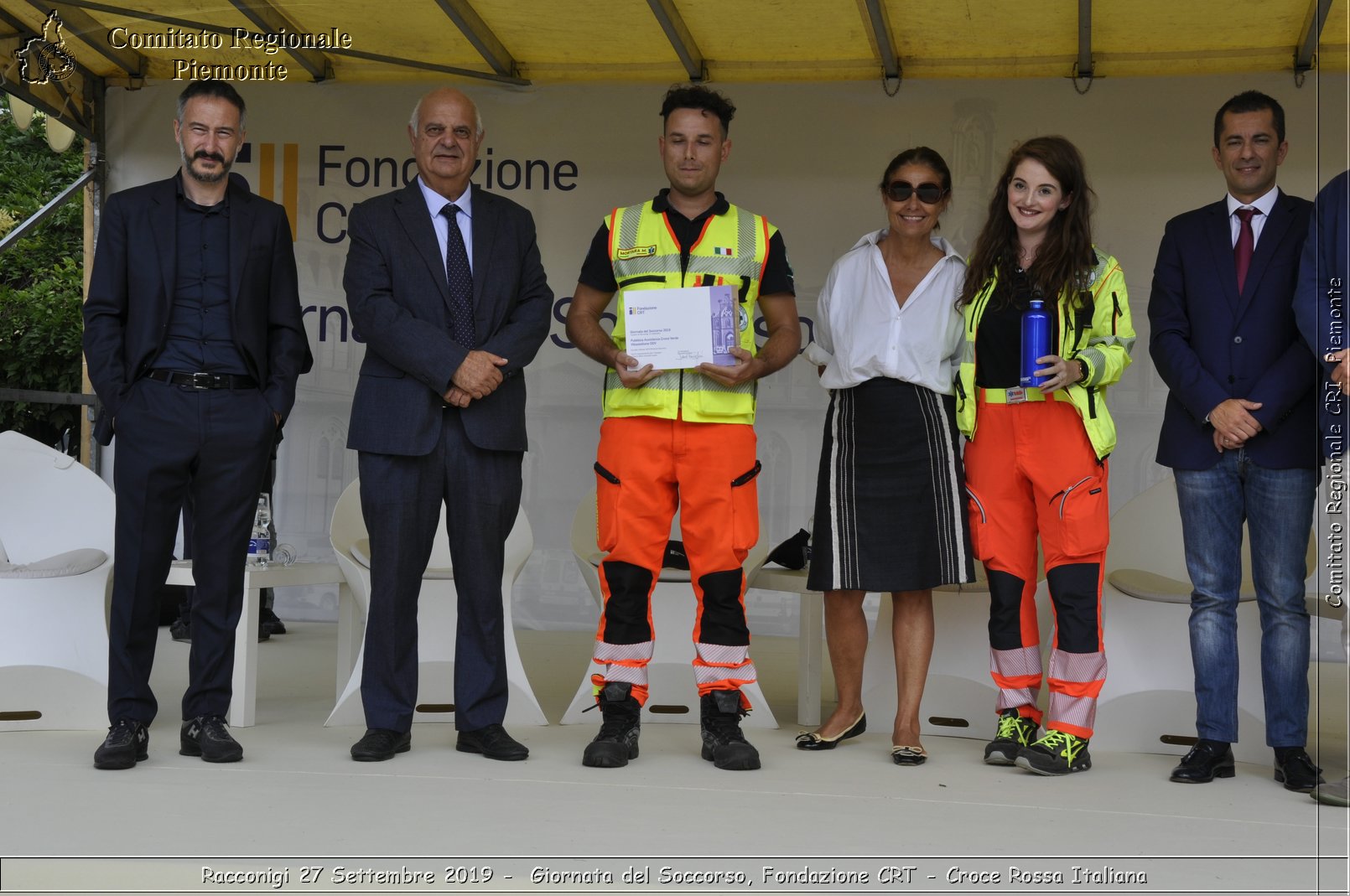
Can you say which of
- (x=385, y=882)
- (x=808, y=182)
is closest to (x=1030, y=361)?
(x=385, y=882)

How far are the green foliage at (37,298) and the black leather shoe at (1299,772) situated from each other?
11.8 meters

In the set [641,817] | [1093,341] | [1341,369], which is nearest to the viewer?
[641,817]

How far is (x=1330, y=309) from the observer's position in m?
3.33

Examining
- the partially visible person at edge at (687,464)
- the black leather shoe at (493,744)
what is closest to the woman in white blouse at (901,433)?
the partially visible person at edge at (687,464)

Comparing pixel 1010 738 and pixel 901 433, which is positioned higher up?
pixel 901 433

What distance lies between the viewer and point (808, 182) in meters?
7.01

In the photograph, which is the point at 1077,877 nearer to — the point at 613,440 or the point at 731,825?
the point at 731,825

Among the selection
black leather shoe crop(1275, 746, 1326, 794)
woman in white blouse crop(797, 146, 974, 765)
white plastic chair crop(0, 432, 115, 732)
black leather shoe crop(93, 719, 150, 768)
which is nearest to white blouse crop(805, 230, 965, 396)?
woman in white blouse crop(797, 146, 974, 765)

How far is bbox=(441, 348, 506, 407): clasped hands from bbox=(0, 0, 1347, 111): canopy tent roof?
3.05 m

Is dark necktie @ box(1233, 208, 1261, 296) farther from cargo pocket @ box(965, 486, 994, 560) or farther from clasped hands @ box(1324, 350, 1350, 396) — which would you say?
cargo pocket @ box(965, 486, 994, 560)

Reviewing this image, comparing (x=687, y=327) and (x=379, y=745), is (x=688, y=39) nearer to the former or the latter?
(x=687, y=327)

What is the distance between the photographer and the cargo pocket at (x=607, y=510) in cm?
373

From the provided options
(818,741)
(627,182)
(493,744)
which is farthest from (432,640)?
(627,182)

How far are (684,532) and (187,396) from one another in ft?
4.71
